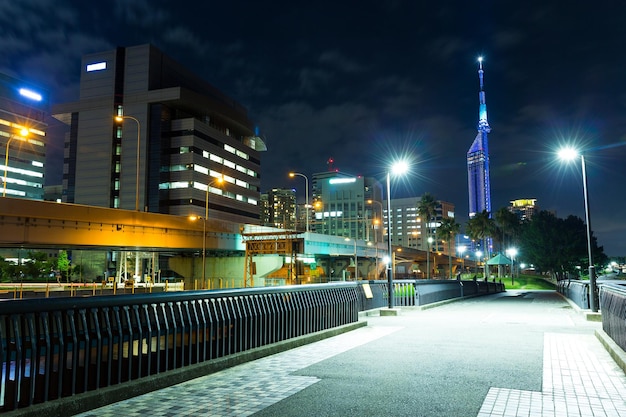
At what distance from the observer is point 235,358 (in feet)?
29.2

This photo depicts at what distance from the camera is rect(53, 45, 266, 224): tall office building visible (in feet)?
344

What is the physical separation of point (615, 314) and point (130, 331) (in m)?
9.57

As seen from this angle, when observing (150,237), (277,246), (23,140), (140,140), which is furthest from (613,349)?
(23,140)

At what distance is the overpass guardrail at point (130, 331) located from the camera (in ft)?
18.6

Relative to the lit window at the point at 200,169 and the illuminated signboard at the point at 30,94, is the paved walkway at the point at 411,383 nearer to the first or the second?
the lit window at the point at 200,169

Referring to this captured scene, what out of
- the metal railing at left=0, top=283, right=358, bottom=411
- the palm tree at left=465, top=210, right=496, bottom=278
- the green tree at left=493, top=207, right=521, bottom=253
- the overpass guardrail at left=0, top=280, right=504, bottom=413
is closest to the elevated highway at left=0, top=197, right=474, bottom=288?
the overpass guardrail at left=0, top=280, right=504, bottom=413

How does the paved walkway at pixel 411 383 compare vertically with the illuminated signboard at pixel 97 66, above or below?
below

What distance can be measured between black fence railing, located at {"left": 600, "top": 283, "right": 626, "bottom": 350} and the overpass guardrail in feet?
21.4

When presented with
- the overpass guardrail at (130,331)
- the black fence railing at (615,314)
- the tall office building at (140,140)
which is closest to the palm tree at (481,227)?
the tall office building at (140,140)

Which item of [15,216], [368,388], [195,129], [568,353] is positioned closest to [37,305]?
[368,388]

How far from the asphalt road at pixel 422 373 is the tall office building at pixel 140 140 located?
94.9 m

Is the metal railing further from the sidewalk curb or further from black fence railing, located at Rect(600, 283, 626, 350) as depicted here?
black fence railing, located at Rect(600, 283, 626, 350)

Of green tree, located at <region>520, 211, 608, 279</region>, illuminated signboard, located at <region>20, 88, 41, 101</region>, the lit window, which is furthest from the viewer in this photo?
illuminated signboard, located at <region>20, 88, 41, 101</region>

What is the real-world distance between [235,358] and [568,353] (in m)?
7.09
